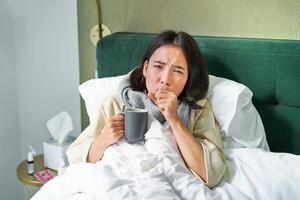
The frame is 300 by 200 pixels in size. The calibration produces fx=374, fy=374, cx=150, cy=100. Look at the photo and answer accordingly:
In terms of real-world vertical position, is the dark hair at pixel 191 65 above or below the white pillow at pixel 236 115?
above

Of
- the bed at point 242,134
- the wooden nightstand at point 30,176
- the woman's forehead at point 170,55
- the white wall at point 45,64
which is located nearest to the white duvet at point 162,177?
Result: the bed at point 242,134

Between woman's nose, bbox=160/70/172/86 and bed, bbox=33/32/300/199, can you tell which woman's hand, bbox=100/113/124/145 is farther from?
woman's nose, bbox=160/70/172/86

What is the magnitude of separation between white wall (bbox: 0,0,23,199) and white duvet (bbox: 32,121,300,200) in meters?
1.07

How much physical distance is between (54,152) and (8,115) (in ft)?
1.88

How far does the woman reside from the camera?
4.26ft

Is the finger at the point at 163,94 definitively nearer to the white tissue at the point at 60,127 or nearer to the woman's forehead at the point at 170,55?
the woman's forehead at the point at 170,55

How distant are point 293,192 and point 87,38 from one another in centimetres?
132

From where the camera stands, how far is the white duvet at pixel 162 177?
1.11 metres

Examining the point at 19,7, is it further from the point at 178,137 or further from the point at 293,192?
the point at 293,192

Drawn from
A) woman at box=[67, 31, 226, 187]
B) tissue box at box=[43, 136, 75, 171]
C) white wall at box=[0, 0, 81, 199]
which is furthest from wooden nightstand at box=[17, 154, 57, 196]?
woman at box=[67, 31, 226, 187]

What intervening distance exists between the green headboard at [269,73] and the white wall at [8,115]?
1.14 m

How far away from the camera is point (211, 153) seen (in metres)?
1.32

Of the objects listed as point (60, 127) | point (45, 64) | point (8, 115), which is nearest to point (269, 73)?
point (60, 127)

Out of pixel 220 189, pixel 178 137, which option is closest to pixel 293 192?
pixel 220 189
